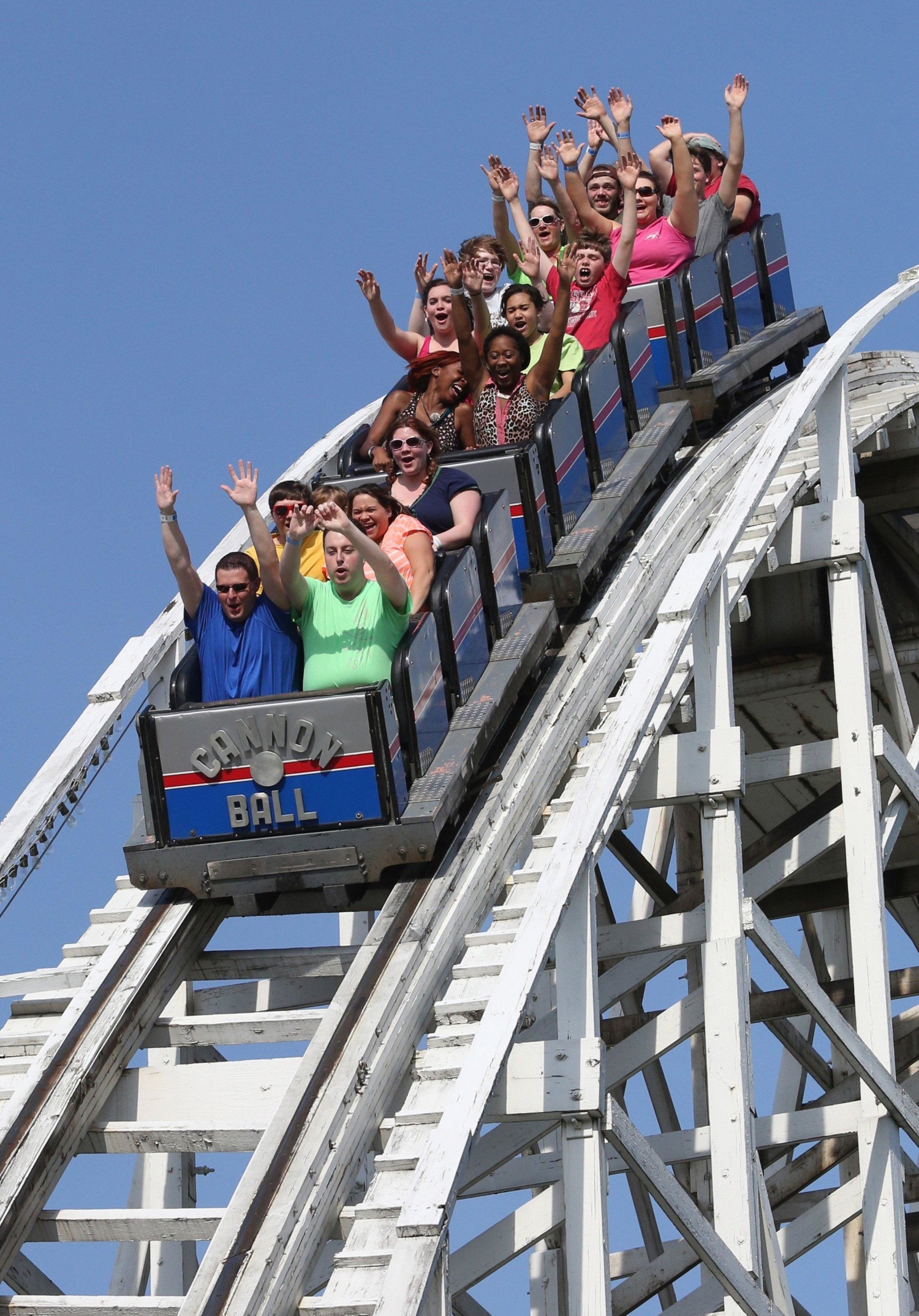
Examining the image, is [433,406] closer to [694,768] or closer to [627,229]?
[627,229]

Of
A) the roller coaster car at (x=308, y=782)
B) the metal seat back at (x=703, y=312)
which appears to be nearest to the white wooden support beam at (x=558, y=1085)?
the roller coaster car at (x=308, y=782)

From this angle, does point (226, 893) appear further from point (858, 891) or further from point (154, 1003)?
point (858, 891)

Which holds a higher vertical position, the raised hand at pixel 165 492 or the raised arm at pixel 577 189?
the raised arm at pixel 577 189

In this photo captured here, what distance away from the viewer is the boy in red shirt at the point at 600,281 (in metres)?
9.70

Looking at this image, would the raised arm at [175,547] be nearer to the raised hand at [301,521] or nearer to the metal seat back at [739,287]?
the raised hand at [301,521]

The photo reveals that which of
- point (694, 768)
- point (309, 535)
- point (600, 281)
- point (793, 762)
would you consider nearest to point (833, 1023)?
point (694, 768)

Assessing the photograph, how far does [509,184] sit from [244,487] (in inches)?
141

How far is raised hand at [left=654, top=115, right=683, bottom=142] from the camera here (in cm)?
1052

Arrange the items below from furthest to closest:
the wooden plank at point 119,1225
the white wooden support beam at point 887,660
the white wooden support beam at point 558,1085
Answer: the white wooden support beam at point 887,660 < the wooden plank at point 119,1225 < the white wooden support beam at point 558,1085

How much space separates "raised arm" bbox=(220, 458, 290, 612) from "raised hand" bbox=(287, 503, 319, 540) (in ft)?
0.32

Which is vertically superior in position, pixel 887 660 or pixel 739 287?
pixel 739 287

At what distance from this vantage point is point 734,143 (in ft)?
37.2

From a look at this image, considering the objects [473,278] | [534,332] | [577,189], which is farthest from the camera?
[577,189]

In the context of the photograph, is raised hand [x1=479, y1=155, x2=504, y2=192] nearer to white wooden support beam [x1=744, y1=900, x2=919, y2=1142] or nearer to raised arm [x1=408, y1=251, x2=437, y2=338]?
raised arm [x1=408, y1=251, x2=437, y2=338]
